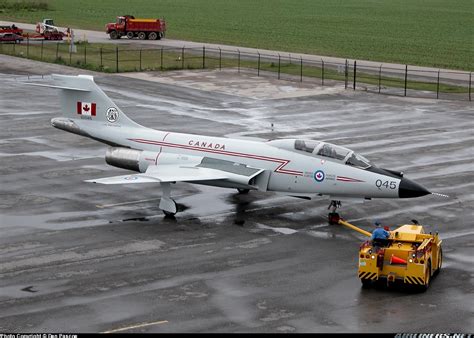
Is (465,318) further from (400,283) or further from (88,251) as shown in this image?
(88,251)

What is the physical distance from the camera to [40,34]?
89.4 m

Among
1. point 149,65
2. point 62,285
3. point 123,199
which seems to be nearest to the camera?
point 62,285

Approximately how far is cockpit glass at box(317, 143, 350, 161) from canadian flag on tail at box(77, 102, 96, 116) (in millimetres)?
9467

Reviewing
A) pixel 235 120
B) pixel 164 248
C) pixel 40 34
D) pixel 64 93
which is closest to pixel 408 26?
pixel 40 34

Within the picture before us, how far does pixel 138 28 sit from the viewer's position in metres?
93.4

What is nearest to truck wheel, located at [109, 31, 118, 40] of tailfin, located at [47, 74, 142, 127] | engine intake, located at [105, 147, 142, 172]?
tailfin, located at [47, 74, 142, 127]

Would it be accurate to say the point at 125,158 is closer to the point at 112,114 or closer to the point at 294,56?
the point at 112,114

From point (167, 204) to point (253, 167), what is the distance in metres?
3.21

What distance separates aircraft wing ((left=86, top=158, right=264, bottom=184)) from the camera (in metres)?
33.2

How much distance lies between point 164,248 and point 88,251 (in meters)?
2.26

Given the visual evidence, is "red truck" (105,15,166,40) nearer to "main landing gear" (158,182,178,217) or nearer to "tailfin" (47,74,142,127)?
"tailfin" (47,74,142,127)

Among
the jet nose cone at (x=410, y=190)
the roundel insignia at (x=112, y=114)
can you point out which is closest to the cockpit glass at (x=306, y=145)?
the jet nose cone at (x=410, y=190)

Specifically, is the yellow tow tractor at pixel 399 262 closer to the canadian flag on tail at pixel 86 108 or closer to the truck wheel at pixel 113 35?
the canadian flag on tail at pixel 86 108

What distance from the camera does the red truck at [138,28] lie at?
92875 millimetres
